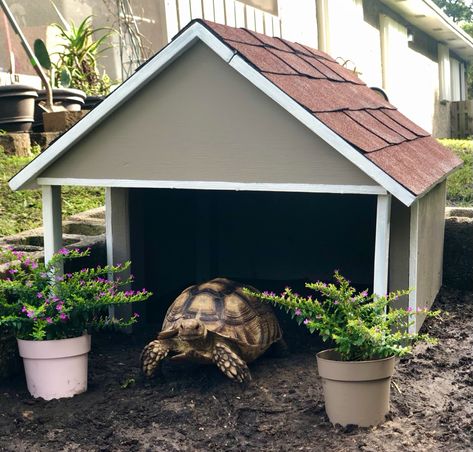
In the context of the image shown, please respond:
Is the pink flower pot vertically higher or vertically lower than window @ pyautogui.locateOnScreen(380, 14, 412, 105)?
lower

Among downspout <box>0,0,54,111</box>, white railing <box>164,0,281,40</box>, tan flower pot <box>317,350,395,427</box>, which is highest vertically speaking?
white railing <box>164,0,281,40</box>

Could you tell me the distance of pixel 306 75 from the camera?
6.05 metres

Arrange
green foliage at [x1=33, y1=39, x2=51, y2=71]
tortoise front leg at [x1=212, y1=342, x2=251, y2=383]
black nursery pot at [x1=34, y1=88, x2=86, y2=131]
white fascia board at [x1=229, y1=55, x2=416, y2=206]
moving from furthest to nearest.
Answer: green foliage at [x1=33, y1=39, x2=51, y2=71] < black nursery pot at [x1=34, y1=88, x2=86, y2=131] < tortoise front leg at [x1=212, y1=342, x2=251, y2=383] < white fascia board at [x1=229, y1=55, x2=416, y2=206]

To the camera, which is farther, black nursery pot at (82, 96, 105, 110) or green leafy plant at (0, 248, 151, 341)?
black nursery pot at (82, 96, 105, 110)

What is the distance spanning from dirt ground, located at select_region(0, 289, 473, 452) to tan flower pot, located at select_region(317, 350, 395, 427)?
7cm

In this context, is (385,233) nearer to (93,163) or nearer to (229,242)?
(93,163)

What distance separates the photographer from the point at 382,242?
5230mm

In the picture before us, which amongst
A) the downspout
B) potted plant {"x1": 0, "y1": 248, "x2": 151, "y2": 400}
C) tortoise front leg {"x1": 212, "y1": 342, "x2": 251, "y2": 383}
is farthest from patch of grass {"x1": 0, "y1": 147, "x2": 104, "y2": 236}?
tortoise front leg {"x1": 212, "y1": 342, "x2": 251, "y2": 383}

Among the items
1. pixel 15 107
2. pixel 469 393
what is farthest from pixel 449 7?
pixel 469 393

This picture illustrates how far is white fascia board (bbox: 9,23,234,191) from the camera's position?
17.3 feet

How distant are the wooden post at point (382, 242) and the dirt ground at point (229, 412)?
63 cm

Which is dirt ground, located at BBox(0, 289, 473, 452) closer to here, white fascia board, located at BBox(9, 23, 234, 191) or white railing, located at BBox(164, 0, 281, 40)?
white fascia board, located at BBox(9, 23, 234, 191)

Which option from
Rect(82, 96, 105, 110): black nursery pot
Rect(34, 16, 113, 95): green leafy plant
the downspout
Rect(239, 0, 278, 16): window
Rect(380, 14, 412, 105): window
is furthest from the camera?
Rect(380, 14, 412, 105): window

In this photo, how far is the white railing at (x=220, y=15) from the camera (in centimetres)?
1063
